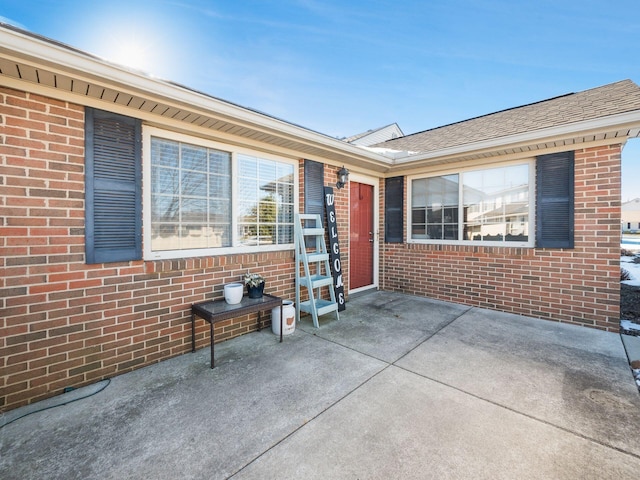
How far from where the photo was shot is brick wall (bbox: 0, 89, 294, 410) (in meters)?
2.11

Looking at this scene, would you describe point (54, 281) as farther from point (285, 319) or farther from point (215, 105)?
point (285, 319)

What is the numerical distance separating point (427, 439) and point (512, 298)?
3.56 metres

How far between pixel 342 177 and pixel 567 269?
3595mm

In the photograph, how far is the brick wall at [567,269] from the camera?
3613 mm

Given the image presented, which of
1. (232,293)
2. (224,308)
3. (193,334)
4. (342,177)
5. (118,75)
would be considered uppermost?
(118,75)

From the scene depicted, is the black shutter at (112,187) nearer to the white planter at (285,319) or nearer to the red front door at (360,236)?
the white planter at (285,319)

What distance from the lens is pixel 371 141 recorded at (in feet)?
40.3

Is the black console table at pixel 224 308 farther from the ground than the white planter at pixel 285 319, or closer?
farther from the ground

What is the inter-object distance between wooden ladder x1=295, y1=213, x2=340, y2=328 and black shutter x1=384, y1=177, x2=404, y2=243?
1.98 m

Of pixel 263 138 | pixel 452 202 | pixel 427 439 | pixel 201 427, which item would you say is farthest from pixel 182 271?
pixel 452 202

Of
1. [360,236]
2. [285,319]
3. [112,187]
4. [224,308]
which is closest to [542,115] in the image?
[360,236]

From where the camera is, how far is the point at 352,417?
199 cm

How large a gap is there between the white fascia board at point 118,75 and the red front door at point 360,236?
2277mm

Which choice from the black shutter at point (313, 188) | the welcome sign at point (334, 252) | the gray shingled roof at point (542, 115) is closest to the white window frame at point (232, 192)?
the black shutter at point (313, 188)
